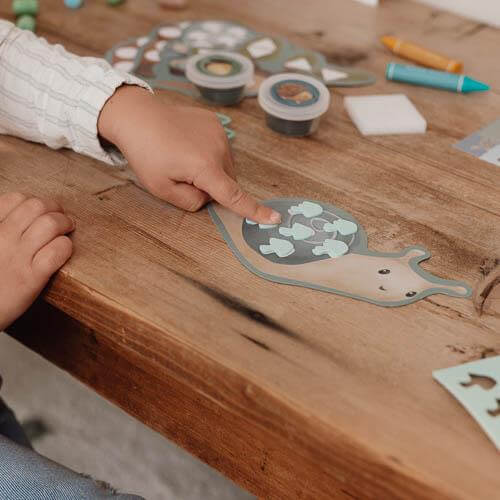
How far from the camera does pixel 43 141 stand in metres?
0.71

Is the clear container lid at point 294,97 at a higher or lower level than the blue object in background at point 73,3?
higher

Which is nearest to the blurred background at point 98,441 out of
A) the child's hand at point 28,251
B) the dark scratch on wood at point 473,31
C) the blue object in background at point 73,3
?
the child's hand at point 28,251

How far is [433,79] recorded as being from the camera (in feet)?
2.74

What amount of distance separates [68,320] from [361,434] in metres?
0.42

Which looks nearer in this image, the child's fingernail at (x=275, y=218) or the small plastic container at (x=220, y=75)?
the child's fingernail at (x=275, y=218)

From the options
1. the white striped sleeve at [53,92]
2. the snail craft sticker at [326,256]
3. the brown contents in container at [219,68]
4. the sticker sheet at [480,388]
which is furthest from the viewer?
the brown contents in container at [219,68]

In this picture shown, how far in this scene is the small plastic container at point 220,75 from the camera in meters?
0.77

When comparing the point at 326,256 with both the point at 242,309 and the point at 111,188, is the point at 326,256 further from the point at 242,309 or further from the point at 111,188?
the point at 111,188

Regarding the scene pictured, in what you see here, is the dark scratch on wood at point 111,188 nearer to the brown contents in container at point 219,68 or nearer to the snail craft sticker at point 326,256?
the snail craft sticker at point 326,256

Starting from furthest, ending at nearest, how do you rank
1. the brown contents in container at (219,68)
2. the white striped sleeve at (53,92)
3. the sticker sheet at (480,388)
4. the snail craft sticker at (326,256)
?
1. the brown contents in container at (219,68)
2. the white striped sleeve at (53,92)
3. the snail craft sticker at (326,256)
4. the sticker sheet at (480,388)

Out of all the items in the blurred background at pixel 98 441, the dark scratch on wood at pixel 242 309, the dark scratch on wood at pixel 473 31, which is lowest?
the blurred background at pixel 98 441

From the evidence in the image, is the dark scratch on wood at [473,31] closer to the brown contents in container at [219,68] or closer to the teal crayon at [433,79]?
the teal crayon at [433,79]

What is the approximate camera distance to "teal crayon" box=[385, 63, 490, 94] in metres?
0.83

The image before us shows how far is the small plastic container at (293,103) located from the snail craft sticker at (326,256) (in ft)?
0.42
